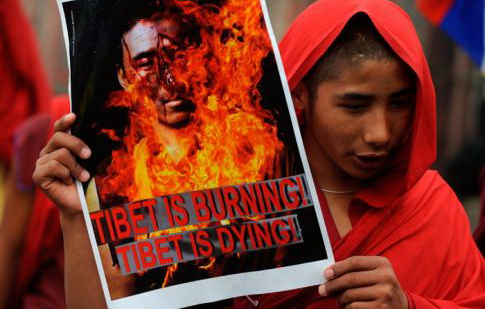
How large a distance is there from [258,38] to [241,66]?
2.9 inches

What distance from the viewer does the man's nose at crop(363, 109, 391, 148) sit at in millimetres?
2396

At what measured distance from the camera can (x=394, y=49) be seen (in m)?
2.43

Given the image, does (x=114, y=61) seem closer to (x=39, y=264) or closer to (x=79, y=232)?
(x=79, y=232)

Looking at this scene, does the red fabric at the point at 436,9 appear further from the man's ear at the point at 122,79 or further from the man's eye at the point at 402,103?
the man's ear at the point at 122,79

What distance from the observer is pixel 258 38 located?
7.73 feet

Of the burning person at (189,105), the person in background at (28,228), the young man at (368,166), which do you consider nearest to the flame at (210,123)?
the burning person at (189,105)

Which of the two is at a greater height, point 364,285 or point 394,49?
point 394,49

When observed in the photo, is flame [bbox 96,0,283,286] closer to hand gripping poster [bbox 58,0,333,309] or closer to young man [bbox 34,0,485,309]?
hand gripping poster [bbox 58,0,333,309]

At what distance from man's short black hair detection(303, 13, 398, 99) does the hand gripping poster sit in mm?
194

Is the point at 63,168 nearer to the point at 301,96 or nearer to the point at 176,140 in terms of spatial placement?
the point at 176,140

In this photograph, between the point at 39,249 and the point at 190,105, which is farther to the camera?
the point at 39,249

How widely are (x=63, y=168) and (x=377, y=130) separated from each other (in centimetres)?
72

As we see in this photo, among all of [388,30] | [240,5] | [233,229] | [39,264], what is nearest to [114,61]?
[240,5]

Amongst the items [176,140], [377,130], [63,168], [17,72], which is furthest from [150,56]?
[17,72]
